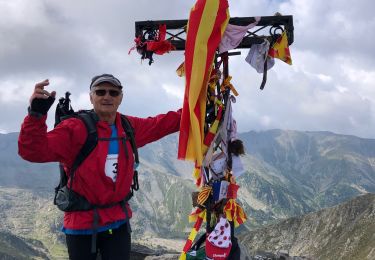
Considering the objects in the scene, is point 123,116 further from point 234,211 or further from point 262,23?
point 262,23

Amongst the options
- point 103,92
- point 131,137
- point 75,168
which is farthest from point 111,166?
point 103,92

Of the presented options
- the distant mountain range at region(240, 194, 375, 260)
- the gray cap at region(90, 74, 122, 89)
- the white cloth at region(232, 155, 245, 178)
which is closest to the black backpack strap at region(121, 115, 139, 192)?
the gray cap at region(90, 74, 122, 89)

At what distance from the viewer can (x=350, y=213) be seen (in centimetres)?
13762

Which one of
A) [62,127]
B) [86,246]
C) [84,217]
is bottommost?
[86,246]

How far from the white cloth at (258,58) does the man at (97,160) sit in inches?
180

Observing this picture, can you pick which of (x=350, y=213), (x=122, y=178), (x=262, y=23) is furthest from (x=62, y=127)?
(x=350, y=213)

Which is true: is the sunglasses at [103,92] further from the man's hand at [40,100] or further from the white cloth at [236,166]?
the white cloth at [236,166]

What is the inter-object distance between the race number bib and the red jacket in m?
0.06

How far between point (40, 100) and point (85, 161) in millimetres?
1149

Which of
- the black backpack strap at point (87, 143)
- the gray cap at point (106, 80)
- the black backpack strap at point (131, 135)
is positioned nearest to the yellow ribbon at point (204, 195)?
the black backpack strap at point (131, 135)

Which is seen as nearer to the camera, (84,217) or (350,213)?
(84,217)

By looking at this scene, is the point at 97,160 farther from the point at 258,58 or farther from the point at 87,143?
the point at 258,58

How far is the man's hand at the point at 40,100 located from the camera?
18.8 feet

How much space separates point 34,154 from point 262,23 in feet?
22.4
